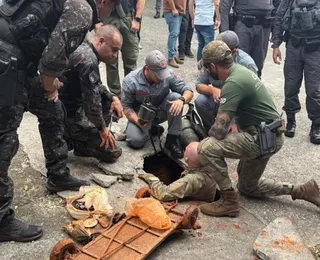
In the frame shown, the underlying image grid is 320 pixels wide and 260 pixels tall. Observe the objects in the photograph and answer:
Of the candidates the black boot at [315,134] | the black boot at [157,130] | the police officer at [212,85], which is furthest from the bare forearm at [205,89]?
the black boot at [315,134]

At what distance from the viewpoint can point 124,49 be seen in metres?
6.48

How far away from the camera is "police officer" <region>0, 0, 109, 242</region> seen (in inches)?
124

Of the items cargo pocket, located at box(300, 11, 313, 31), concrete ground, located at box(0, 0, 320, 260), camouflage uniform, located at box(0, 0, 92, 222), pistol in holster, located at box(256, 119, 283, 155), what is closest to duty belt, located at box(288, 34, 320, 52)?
cargo pocket, located at box(300, 11, 313, 31)

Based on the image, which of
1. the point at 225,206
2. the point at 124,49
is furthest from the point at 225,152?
the point at 124,49

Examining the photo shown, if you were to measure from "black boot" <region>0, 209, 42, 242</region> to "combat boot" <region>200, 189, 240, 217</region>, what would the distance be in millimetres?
1541

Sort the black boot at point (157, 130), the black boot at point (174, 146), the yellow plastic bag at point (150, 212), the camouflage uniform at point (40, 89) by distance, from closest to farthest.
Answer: the camouflage uniform at point (40, 89) → the yellow plastic bag at point (150, 212) → the black boot at point (174, 146) → the black boot at point (157, 130)

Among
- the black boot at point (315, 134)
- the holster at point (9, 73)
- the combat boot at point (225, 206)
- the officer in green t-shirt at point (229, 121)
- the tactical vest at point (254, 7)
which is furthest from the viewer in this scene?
the tactical vest at point (254, 7)

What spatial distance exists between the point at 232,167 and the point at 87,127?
170 cm

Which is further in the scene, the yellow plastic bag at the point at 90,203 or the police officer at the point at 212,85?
the police officer at the point at 212,85

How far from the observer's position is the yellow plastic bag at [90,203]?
12.8 feet

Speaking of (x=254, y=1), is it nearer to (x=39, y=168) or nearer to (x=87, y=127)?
(x=87, y=127)

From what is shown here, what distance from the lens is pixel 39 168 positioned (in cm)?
464

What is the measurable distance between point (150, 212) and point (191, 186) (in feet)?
2.20

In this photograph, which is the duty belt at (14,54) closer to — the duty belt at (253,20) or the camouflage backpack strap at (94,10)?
the camouflage backpack strap at (94,10)
